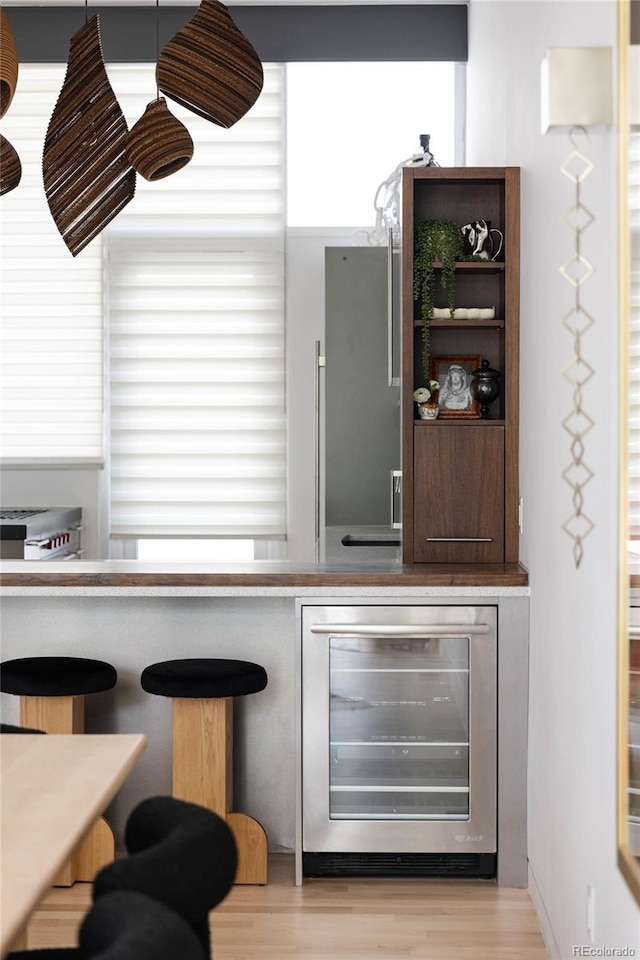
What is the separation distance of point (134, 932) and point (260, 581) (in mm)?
2305

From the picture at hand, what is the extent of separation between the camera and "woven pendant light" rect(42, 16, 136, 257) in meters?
3.19

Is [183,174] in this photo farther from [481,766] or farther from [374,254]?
[481,766]

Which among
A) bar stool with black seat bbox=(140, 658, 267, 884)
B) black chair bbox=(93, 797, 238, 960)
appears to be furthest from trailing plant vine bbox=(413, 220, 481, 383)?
black chair bbox=(93, 797, 238, 960)

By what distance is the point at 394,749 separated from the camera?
3.33m

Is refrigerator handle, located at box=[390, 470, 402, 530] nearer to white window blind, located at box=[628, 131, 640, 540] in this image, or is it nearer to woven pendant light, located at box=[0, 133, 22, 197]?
woven pendant light, located at box=[0, 133, 22, 197]

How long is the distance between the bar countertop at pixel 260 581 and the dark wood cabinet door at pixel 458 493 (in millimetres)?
342

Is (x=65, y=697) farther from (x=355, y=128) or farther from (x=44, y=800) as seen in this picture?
(x=355, y=128)

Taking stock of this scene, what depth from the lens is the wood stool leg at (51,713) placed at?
3.26 meters

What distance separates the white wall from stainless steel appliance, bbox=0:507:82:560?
2.25 m

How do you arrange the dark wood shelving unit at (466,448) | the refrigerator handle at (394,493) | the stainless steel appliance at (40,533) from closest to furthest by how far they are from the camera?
the dark wood shelving unit at (466,448) → the stainless steel appliance at (40,533) → the refrigerator handle at (394,493)

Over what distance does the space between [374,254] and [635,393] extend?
3.29 m

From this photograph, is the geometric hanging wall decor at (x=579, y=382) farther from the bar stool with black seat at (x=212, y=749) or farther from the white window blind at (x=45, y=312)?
the white window blind at (x=45, y=312)

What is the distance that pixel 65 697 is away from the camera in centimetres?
326

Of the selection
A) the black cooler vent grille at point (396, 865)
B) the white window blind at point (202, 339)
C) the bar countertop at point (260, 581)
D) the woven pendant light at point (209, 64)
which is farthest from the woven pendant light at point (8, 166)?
the black cooler vent grille at point (396, 865)
